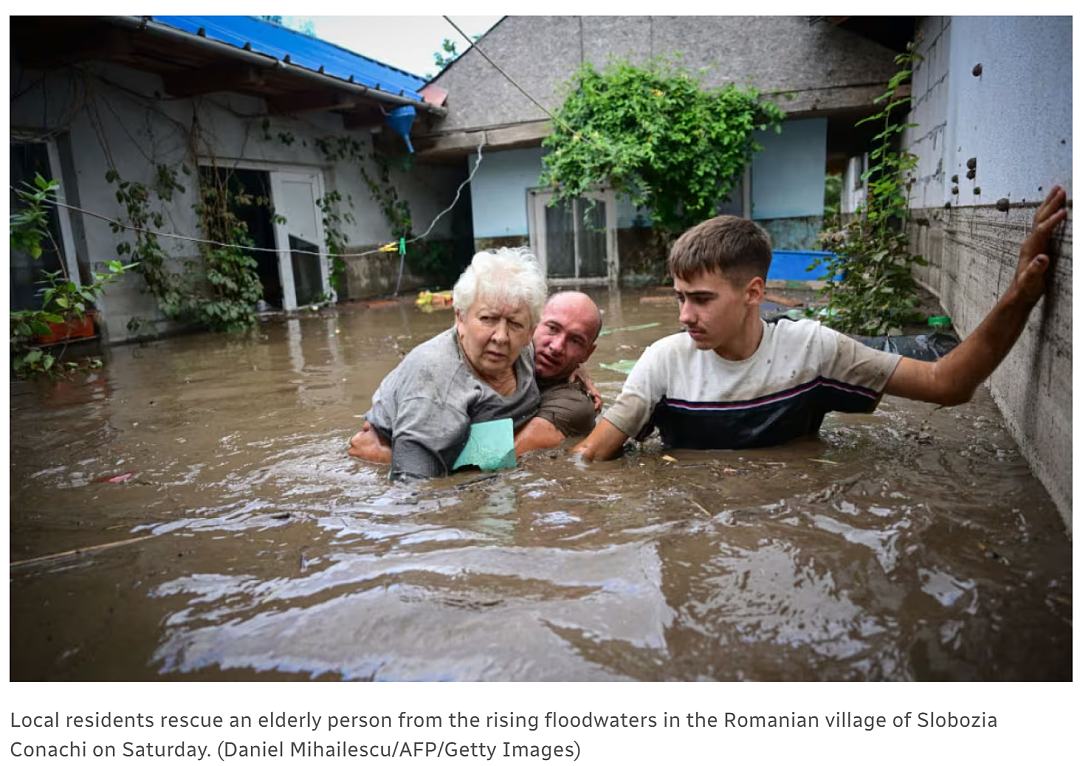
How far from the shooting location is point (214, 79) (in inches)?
350

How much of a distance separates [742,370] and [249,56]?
804cm

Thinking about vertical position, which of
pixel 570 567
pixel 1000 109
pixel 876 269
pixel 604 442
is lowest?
pixel 570 567

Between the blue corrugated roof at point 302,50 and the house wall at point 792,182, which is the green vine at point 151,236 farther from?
the house wall at point 792,182

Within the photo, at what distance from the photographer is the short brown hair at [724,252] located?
8.55 ft

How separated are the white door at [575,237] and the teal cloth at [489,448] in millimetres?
11117

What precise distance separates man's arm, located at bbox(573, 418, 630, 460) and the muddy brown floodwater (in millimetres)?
86

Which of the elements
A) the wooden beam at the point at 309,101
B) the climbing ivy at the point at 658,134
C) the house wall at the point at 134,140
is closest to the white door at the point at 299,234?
the house wall at the point at 134,140

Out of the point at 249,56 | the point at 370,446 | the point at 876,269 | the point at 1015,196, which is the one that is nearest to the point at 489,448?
the point at 370,446

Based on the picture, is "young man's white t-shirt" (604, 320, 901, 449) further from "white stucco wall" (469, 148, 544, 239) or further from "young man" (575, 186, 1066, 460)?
"white stucco wall" (469, 148, 544, 239)

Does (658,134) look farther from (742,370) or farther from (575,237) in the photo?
(742,370)

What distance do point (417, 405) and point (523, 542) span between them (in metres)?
0.95

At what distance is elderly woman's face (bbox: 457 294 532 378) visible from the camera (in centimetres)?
299
